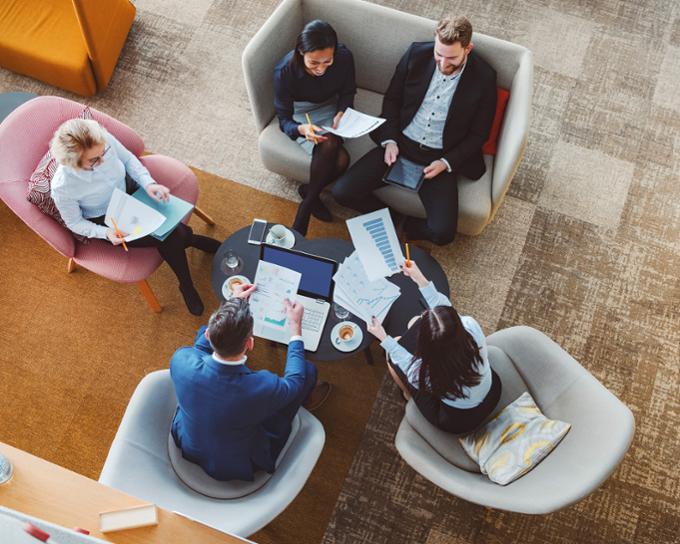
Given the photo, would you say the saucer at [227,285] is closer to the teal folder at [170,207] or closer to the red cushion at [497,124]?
the teal folder at [170,207]

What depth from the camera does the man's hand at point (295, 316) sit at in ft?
8.59

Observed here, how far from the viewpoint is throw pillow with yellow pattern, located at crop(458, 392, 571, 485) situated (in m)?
2.37

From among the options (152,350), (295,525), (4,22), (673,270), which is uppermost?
(4,22)

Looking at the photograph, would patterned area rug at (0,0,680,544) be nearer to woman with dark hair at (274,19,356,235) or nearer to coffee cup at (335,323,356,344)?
woman with dark hair at (274,19,356,235)

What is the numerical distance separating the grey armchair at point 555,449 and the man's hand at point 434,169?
882mm

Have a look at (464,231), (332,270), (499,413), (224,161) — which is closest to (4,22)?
(224,161)

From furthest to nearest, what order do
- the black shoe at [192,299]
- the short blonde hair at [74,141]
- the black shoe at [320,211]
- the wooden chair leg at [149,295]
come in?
the black shoe at [320,211], the black shoe at [192,299], the wooden chair leg at [149,295], the short blonde hair at [74,141]

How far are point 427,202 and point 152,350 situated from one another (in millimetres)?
1597

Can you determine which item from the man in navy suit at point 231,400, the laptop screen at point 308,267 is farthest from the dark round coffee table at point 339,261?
the man in navy suit at point 231,400

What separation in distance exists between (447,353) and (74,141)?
1.69 m

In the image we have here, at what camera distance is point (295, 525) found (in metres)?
2.95

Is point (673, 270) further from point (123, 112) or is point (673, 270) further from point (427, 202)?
point (123, 112)

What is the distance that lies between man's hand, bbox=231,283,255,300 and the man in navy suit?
0.26 metres

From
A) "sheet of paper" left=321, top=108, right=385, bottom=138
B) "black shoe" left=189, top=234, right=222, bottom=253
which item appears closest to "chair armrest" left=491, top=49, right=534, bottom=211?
"sheet of paper" left=321, top=108, right=385, bottom=138
